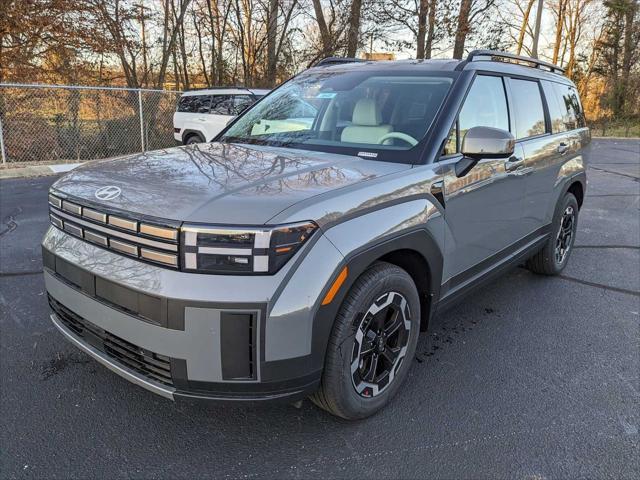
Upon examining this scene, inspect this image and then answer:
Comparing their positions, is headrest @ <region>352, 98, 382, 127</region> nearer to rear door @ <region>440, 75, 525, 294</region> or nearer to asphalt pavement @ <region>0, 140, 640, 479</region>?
rear door @ <region>440, 75, 525, 294</region>

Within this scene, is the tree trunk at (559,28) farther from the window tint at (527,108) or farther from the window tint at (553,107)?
the window tint at (527,108)

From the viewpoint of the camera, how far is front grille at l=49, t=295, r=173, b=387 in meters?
2.14

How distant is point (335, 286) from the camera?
2141 mm

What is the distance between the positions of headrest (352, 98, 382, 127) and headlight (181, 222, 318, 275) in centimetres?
151

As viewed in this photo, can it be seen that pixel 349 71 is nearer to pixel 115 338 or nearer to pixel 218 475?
pixel 115 338

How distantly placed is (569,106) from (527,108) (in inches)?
53.6

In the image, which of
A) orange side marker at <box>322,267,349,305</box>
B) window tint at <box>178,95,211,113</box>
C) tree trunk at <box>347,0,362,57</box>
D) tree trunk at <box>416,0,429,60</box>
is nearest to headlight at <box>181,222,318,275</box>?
orange side marker at <box>322,267,349,305</box>

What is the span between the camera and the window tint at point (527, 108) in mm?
3799

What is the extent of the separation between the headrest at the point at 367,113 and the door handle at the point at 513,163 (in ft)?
3.19

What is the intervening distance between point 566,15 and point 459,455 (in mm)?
40952

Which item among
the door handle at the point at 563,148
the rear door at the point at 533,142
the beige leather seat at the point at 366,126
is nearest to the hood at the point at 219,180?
the beige leather seat at the point at 366,126

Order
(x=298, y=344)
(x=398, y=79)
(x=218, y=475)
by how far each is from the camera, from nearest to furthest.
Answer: (x=298, y=344)
(x=218, y=475)
(x=398, y=79)

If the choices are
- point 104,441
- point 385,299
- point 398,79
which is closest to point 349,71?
point 398,79

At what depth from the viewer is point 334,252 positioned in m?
2.13
